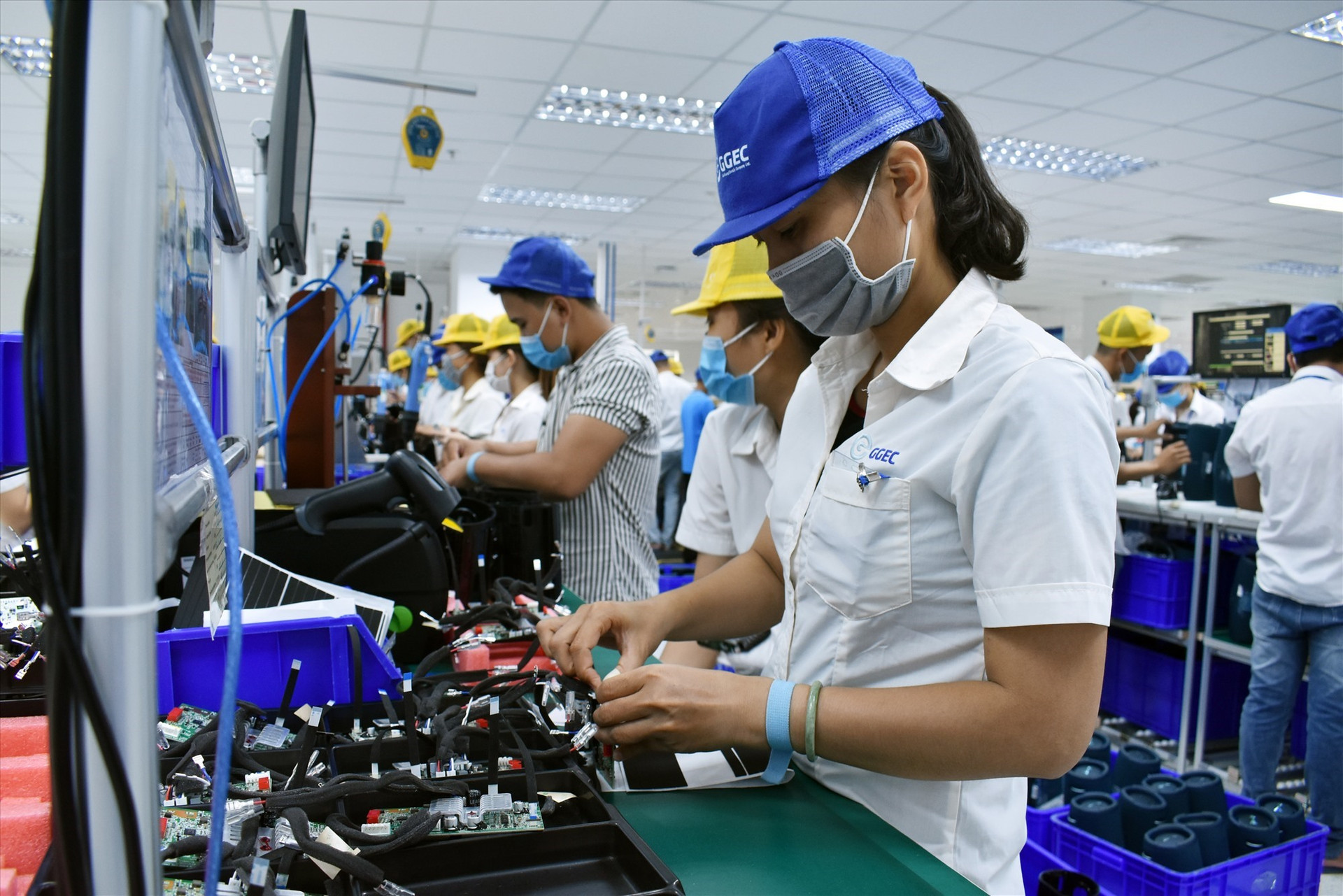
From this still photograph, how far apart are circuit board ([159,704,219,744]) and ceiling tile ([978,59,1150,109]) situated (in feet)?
17.4

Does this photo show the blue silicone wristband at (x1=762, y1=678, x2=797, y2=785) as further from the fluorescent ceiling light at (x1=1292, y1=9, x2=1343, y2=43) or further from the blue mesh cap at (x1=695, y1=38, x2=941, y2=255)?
the fluorescent ceiling light at (x1=1292, y1=9, x2=1343, y2=43)

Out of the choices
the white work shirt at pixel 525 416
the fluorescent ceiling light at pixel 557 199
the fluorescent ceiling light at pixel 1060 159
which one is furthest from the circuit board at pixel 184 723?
the fluorescent ceiling light at pixel 557 199

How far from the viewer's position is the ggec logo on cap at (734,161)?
95 cm

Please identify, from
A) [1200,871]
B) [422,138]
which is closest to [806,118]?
[1200,871]

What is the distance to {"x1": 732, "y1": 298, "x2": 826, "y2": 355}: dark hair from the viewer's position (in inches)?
71.4

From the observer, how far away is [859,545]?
950 millimetres

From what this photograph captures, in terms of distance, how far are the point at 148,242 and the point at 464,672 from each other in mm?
868

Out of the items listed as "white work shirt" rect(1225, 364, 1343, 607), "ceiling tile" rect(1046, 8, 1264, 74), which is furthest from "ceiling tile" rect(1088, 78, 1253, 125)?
"white work shirt" rect(1225, 364, 1343, 607)

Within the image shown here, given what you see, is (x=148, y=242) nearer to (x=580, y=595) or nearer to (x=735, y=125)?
(x=735, y=125)

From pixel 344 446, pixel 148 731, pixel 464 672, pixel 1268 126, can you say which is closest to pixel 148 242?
pixel 148 731

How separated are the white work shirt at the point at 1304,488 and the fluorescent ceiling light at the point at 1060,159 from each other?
12.7ft

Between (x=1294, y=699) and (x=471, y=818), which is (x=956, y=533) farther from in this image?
(x=1294, y=699)

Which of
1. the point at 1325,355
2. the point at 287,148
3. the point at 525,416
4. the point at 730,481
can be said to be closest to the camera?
the point at 287,148

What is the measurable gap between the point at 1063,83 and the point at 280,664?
5.54 metres
